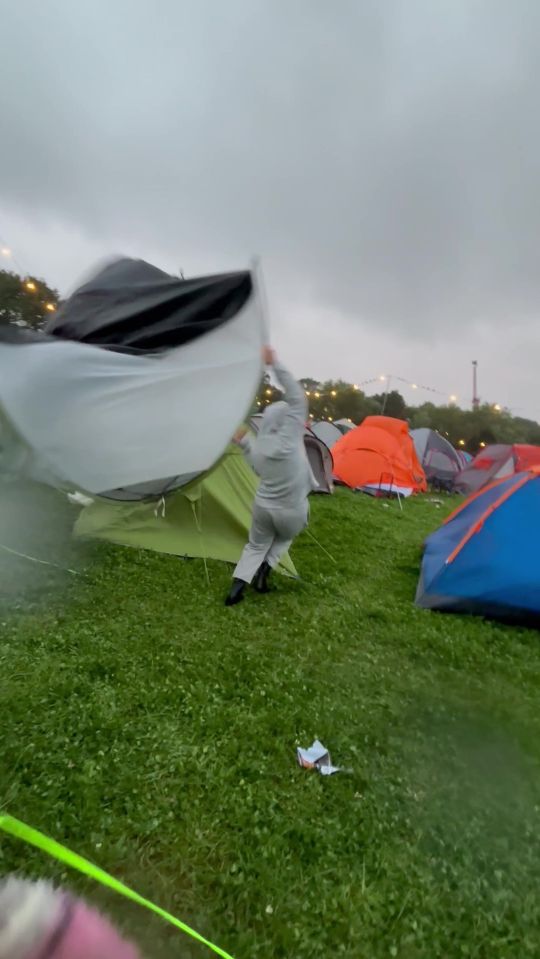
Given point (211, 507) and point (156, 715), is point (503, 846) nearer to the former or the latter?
point (156, 715)

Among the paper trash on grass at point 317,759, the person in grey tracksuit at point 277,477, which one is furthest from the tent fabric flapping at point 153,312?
the paper trash on grass at point 317,759

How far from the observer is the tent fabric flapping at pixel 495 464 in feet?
35.1

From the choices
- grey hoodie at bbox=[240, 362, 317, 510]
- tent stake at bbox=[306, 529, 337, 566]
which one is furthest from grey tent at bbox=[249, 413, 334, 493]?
grey hoodie at bbox=[240, 362, 317, 510]

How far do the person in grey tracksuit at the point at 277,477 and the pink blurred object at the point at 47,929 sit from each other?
3197mm

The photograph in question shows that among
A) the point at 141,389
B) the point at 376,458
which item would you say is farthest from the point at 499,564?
the point at 376,458

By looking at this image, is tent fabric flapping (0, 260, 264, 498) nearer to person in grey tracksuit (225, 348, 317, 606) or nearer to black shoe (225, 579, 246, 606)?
person in grey tracksuit (225, 348, 317, 606)

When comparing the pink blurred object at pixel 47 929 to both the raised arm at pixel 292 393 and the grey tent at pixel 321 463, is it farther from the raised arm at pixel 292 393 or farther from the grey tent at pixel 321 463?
the grey tent at pixel 321 463

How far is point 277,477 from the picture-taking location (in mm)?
4391

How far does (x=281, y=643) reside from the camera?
12.6 feet

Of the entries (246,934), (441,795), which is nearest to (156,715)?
(246,934)

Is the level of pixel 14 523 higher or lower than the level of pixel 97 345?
lower

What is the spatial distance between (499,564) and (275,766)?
9.26 ft

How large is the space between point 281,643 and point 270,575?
59.4 inches

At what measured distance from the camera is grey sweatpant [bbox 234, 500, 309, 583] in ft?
14.7
